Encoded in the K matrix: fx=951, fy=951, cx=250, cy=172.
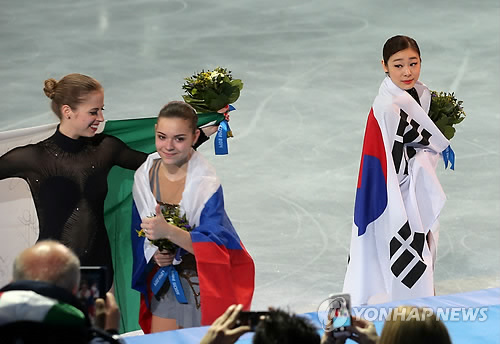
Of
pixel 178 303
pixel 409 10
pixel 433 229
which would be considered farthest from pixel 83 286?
pixel 409 10

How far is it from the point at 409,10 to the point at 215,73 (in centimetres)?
902

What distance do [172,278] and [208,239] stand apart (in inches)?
12.7

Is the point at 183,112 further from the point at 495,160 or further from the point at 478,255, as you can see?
the point at 495,160

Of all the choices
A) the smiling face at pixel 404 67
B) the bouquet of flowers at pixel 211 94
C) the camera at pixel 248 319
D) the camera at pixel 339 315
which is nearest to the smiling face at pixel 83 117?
the bouquet of flowers at pixel 211 94

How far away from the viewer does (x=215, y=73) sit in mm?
5449

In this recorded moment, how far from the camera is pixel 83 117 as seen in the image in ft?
16.6

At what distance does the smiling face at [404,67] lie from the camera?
19.4 feet

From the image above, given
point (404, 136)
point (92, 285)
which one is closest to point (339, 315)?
point (92, 285)

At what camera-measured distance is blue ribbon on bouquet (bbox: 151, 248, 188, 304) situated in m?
5.10

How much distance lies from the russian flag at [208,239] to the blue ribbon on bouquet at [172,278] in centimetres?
11

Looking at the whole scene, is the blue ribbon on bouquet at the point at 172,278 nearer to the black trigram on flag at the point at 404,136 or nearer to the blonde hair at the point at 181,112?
the blonde hair at the point at 181,112

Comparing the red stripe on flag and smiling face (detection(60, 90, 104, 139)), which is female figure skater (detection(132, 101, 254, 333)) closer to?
the red stripe on flag

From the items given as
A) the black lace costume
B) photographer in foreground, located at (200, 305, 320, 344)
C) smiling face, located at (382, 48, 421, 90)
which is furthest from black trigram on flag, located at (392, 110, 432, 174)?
photographer in foreground, located at (200, 305, 320, 344)

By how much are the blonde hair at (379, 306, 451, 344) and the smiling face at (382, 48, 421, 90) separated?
320 cm
